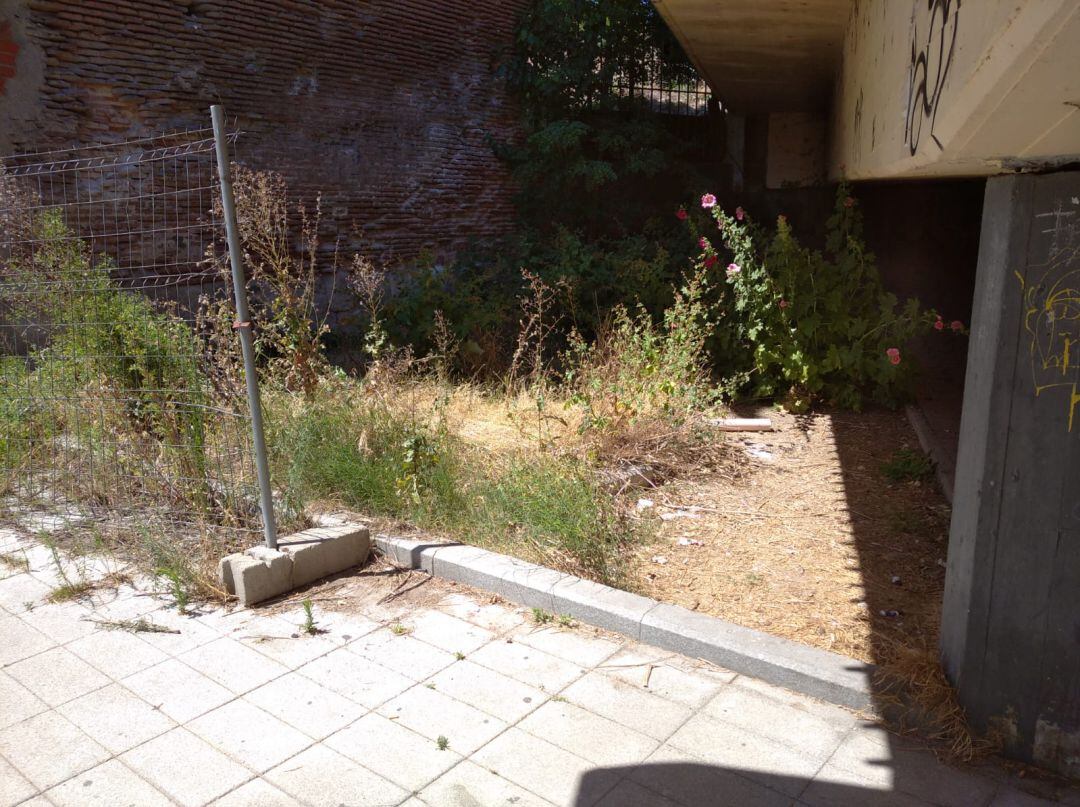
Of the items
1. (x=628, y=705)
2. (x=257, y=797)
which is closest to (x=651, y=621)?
(x=628, y=705)

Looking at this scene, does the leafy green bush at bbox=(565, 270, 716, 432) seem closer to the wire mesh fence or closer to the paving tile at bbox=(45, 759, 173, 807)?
the wire mesh fence

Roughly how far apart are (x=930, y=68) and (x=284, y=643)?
3201mm

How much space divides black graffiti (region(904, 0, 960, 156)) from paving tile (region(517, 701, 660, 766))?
6.78 feet

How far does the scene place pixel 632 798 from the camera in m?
2.47

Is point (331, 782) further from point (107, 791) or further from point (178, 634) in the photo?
point (178, 634)

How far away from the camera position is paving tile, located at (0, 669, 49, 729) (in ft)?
9.57

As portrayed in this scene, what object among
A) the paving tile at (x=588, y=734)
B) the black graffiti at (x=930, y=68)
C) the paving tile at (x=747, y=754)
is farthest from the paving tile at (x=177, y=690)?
the black graffiti at (x=930, y=68)

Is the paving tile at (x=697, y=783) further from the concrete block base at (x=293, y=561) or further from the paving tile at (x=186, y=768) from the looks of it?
the concrete block base at (x=293, y=561)

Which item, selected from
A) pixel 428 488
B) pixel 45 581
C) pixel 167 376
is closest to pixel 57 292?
pixel 167 376

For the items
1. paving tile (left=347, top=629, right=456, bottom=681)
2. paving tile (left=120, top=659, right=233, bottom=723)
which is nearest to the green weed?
paving tile (left=347, top=629, right=456, bottom=681)

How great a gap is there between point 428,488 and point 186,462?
1.35m

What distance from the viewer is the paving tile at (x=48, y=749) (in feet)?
8.55

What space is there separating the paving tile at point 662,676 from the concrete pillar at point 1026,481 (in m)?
0.87

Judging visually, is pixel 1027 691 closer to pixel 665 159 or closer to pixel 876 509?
pixel 876 509
